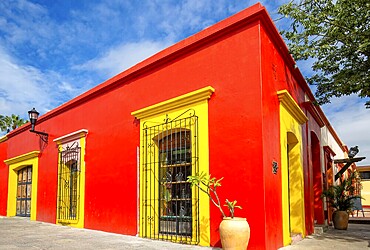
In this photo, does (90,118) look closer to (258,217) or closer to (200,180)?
(200,180)

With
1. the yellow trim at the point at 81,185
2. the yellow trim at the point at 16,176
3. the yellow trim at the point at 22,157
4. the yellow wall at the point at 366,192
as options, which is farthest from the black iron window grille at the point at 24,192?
the yellow wall at the point at 366,192

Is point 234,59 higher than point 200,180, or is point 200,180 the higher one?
point 234,59

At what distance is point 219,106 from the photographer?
5.87 meters

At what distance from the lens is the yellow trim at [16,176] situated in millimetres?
11245

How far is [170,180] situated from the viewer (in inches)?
263

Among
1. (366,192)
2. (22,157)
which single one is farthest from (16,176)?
(366,192)

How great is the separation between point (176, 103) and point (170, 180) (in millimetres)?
1488

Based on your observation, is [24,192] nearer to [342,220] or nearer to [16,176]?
[16,176]

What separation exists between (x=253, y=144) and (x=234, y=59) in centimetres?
150

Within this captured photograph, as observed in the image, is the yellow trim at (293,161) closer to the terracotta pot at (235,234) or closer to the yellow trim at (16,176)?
the terracotta pot at (235,234)

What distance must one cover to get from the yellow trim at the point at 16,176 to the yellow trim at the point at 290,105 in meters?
8.20

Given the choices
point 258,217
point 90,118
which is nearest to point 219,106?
point 258,217

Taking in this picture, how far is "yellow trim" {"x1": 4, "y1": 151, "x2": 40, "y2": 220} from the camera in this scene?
11245mm

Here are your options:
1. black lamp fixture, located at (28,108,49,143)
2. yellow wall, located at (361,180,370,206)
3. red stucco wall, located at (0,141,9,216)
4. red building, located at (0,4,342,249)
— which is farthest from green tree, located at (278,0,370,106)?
yellow wall, located at (361,180,370,206)
